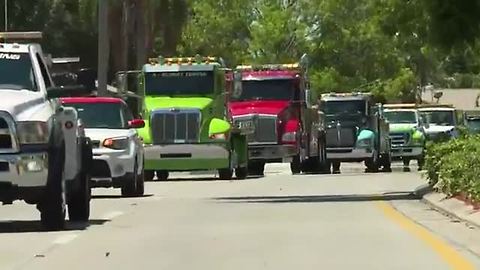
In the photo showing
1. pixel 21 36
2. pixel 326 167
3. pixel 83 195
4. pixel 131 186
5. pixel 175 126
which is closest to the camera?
pixel 83 195

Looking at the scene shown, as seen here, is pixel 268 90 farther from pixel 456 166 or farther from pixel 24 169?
pixel 24 169

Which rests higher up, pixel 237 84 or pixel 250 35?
pixel 250 35

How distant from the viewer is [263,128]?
39.3 metres

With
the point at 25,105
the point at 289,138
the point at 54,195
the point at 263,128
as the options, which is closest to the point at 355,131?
the point at 289,138

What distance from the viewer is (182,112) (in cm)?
3453

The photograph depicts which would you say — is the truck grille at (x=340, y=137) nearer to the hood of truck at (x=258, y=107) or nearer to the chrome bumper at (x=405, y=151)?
the chrome bumper at (x=405, y=151)

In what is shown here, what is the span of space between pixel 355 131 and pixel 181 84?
1044cm

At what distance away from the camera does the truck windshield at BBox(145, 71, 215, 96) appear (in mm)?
35281

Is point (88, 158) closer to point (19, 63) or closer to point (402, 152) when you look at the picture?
point (19, 63)

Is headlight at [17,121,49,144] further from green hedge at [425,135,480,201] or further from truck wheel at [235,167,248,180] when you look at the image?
truck wheel at [235,167,248,180]

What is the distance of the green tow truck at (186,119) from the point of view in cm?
3438

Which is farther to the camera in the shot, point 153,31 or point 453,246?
point 153,31

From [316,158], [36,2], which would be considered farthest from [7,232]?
[36,2]

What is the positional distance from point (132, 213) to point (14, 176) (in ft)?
16.5
